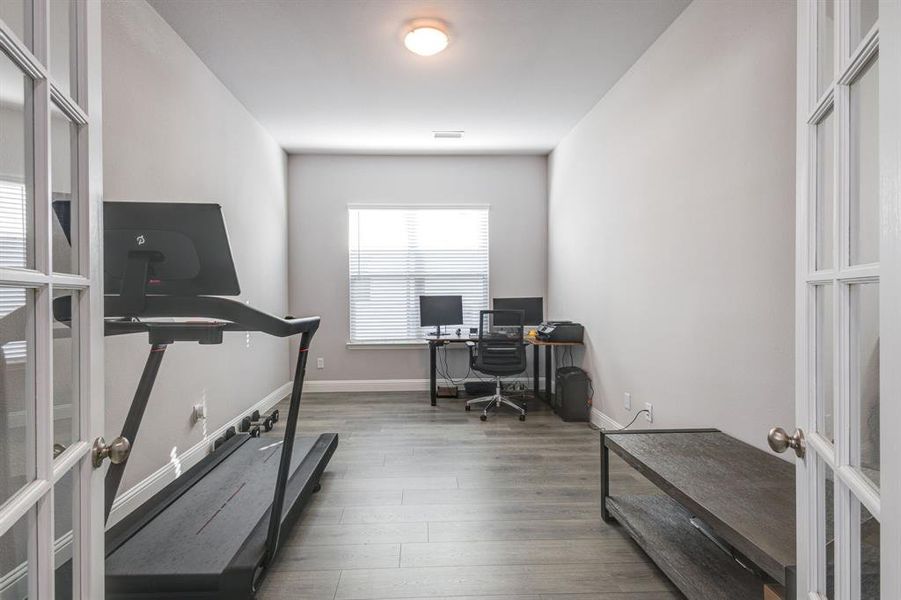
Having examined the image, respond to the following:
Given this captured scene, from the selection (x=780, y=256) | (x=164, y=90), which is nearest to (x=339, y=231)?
(x=164, y=90)

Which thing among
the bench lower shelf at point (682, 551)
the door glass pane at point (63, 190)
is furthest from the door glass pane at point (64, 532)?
the bench lower shelf at point (682, 551)

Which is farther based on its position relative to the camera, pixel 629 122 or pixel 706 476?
pixel 629 122

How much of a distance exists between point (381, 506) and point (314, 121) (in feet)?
11.8

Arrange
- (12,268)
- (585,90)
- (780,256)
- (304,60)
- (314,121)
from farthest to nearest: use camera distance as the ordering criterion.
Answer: (314,121) < (585,90) < (304,60) < (780,256) < (12,268)

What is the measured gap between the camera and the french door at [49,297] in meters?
0.71

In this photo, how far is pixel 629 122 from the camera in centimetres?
356

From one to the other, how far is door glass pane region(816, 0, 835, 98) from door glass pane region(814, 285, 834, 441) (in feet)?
1.36

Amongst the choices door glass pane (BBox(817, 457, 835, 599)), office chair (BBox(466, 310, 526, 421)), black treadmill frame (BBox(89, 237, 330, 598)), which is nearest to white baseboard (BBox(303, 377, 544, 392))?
office chair (BBox(466, 310, 526, 421))

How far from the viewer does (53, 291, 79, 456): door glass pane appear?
820 millimetres

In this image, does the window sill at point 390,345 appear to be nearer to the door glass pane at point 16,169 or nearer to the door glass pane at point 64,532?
the door glass pane at point 64,532

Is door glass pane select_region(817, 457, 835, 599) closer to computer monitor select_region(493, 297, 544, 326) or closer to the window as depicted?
computer monitor select_region(493, 297, 544, 326)

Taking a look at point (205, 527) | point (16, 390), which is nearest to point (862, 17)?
point (16, 390)

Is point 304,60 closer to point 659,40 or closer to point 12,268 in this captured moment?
point 659,40

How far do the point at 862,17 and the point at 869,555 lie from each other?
0.89 meters
